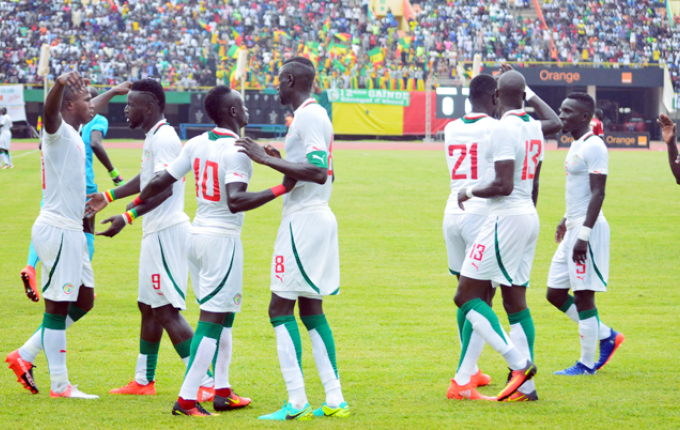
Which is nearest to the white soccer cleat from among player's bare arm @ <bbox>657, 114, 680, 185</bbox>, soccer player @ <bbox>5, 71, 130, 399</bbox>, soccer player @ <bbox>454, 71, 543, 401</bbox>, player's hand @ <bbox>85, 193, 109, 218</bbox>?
soccer player @ <bbox>5, 71, 130, 399</bbox>

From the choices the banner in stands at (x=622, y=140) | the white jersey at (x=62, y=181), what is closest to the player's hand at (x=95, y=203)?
the white jersey at (x=62, y=181)

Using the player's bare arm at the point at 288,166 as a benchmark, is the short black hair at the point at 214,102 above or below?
above

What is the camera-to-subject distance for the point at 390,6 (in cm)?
4678

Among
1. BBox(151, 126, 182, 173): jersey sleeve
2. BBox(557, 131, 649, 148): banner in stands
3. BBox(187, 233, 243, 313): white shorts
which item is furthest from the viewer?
BBox(557, 131, 649, 148): banner in stands

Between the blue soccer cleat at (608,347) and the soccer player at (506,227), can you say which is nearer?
the soccer player at (506,227)

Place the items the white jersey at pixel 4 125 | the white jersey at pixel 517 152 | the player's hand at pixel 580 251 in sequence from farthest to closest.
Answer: the white jersey at pixel 4 125 → the player's hand at pixel 580 251 → the white jersey at pixel 517 152

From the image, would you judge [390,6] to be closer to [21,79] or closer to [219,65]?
[219,65]

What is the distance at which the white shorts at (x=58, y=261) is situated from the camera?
5195 millimetres

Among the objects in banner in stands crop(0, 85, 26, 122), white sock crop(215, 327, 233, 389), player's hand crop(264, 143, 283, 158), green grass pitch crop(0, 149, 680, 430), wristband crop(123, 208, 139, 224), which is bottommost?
green grass pitch crop(0, 149, 680, 430)

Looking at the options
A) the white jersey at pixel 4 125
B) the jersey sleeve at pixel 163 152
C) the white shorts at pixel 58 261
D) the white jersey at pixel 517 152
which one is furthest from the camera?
the white jersey at pixel 4 125

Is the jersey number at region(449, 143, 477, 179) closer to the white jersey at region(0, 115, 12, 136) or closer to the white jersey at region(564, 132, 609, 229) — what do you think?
the white jersey at region(564, 132, 609, 229)

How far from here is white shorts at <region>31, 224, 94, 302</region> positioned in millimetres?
5195

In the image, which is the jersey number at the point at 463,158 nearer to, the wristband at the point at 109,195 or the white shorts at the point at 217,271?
the white shorts at the point at 217,271

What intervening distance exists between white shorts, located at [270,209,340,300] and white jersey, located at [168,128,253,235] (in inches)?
15.0
